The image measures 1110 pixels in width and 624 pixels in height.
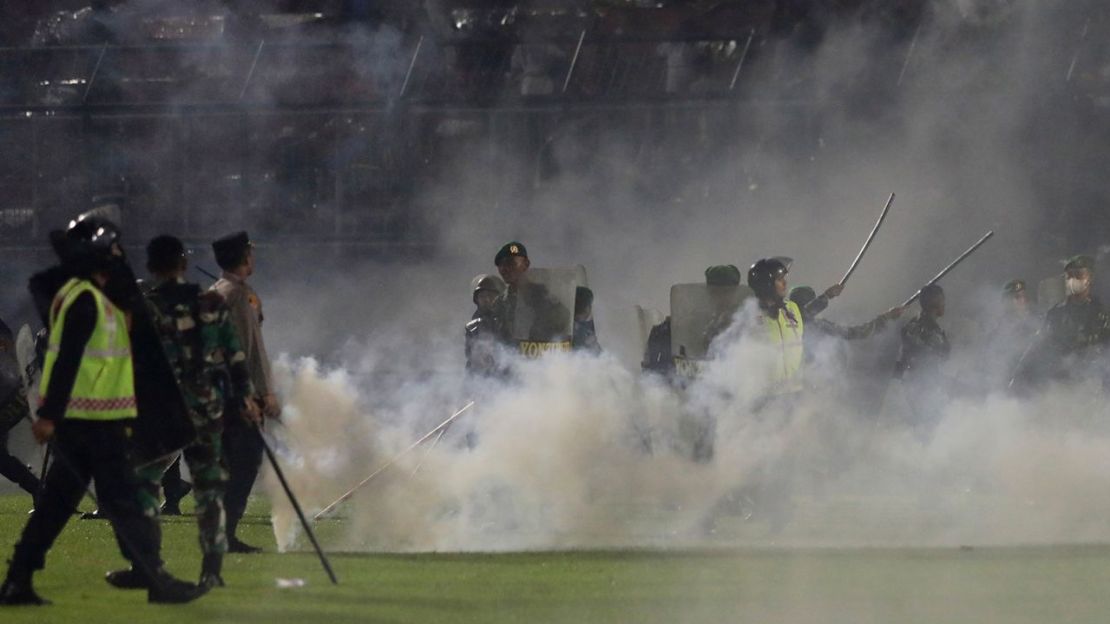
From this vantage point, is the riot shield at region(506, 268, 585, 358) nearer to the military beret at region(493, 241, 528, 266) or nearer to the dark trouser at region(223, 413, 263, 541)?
the military beret at region(493, 241, 528, 266)

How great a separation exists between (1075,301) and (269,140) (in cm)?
1136

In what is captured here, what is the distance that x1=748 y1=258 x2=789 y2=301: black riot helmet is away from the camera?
11547mm

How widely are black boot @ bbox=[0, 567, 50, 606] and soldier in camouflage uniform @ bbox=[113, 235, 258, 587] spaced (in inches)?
28.3

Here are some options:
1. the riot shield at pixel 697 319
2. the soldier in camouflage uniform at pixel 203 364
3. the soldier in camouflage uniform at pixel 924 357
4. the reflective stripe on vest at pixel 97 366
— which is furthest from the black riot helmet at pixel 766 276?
the reflective stripe on vest at pixel 97 366

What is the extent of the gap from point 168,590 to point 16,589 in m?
0.60

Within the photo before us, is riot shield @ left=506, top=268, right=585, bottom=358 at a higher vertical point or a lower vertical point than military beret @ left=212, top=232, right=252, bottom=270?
lower

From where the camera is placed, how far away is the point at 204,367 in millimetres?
8609

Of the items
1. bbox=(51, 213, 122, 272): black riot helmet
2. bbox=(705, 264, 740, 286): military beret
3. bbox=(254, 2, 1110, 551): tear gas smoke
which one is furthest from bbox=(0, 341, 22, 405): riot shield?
bbox=(51, 213, 122, 272): black riot helmet

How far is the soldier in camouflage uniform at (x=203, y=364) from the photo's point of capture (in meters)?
8.50

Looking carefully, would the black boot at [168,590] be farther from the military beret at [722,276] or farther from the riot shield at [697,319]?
the military beret at [722,276]

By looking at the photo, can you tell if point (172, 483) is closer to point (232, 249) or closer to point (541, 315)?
point (541, 315)

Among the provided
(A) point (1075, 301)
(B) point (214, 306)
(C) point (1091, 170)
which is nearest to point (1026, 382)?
(A) point (1075, 301)

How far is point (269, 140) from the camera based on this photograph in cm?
2253

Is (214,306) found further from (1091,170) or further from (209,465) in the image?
(1091,170)
